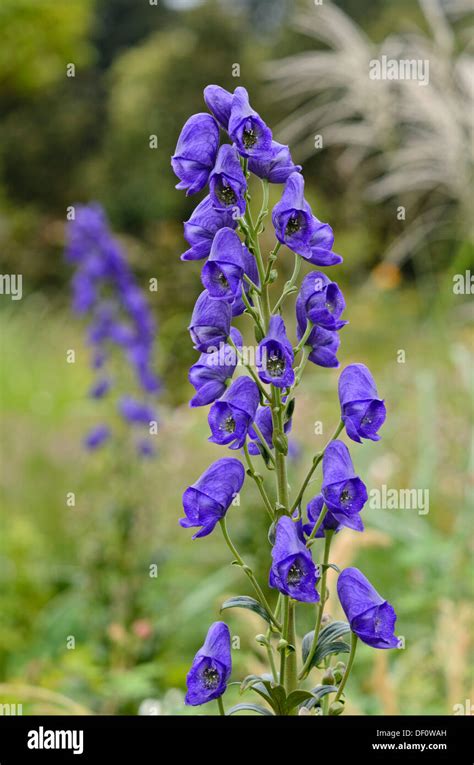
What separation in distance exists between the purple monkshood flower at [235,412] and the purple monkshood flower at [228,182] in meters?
0.29

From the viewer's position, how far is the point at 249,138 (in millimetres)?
1515

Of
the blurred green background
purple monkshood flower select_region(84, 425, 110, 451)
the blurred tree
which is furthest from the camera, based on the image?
the blurred tree

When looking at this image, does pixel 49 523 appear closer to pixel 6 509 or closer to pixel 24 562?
pixel 6 509

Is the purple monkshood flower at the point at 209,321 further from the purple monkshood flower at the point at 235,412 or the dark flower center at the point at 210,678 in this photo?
the dark flower center at the point at 210,678

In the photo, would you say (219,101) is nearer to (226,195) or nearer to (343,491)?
(226,195)

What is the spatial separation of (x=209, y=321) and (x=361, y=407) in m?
0.29

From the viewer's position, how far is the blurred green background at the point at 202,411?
385cm

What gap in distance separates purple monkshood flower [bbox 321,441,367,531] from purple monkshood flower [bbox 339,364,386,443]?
0.18 ft

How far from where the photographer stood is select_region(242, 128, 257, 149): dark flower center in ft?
4.95

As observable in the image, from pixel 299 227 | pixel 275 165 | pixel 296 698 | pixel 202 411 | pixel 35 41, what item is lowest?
pixel 296 698

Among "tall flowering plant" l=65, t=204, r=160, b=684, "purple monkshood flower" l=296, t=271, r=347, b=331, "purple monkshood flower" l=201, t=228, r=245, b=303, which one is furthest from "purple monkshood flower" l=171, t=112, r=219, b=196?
"tall flowering plant" l=65, t=204, r=160, b=684

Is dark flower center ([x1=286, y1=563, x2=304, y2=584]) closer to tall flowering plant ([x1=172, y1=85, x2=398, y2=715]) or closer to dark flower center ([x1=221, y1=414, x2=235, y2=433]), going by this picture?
tall flowering plant ([x1=172, y1=85, x2=398, y2=715])

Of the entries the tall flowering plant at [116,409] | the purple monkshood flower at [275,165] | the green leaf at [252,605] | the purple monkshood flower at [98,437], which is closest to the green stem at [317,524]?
the green leaf at [252,605]

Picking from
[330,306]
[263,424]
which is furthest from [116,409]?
[330,306]
